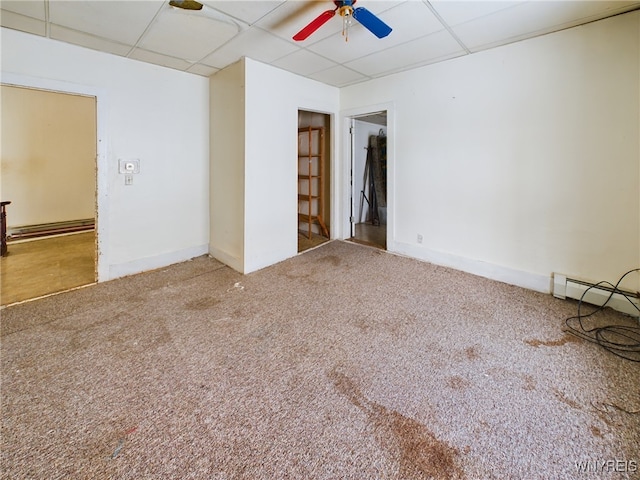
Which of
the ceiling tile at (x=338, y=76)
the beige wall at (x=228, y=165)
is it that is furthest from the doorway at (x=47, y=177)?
the ceiling tile at (x=338, y=76)

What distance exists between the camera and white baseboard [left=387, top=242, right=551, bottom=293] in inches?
117

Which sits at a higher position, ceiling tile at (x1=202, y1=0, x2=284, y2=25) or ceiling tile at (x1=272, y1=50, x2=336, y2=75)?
ceiling tile at (x1=272, y1=50, x2=336, y2=75)

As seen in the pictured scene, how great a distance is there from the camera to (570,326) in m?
2.33

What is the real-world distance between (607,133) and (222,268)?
399cm

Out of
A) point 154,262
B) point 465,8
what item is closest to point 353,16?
point 465,8

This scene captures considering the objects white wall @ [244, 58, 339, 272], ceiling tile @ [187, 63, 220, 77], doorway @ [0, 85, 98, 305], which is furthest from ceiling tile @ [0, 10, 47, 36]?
doorway @ [0, 85, 98, 305]

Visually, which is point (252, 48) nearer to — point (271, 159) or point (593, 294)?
point (271, 159)

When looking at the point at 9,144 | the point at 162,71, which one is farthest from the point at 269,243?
the point at 9,144

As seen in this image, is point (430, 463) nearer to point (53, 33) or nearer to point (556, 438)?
point (556, 438)

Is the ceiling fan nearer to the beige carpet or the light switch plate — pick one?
the beige carpet

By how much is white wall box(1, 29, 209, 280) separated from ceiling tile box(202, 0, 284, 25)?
164 centimetres

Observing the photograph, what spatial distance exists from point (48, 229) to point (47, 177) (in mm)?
971

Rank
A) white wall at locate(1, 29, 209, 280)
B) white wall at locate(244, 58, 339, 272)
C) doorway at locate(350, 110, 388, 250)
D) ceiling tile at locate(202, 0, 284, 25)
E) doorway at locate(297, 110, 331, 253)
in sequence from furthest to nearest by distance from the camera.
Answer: doorway at locate(350, 110, 388, 250) < doorway at locate(297, 110, 331, 253) < white wall at locate(244, 58, 339, 272) < white wall at locate(1, 29, 209, 280) < ceiling tile at locate(202, 0, 284, 25)

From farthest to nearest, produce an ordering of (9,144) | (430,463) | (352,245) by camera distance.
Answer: (9,144) → (352,245) → (430,463)
